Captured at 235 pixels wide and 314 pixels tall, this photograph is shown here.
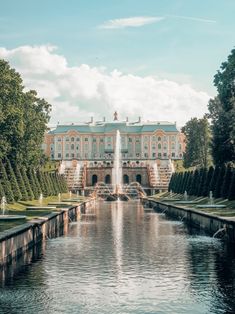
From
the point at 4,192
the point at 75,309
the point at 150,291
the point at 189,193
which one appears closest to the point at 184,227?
the point at 4,192

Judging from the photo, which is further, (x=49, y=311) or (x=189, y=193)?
(x=189, y=193)

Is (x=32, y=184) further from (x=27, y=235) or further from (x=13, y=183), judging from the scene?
(x=27, y=235)

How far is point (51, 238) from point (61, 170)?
295 ft

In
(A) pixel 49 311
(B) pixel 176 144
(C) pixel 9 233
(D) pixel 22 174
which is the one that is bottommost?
(A) pixel 49 311

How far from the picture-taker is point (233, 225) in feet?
71.7

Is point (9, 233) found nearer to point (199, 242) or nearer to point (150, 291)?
point (150, 291)

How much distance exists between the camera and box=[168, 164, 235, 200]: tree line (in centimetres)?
4106

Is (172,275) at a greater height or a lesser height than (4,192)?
lesser

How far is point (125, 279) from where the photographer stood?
14.6m

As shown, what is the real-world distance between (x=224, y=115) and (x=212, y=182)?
1102 centimetres

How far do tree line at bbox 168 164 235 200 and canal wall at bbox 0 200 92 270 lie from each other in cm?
1390

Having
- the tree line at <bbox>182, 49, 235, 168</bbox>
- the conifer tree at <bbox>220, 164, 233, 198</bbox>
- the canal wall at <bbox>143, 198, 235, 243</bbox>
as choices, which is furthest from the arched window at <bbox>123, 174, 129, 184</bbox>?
the conifer tree at <bbox>220, 164, 233, 198</bbox>

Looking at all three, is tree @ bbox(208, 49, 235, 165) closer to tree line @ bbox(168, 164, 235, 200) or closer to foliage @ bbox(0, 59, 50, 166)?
tree line @ bbox(168, 164, 235, 200)

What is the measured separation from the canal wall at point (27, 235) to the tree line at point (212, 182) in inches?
547
